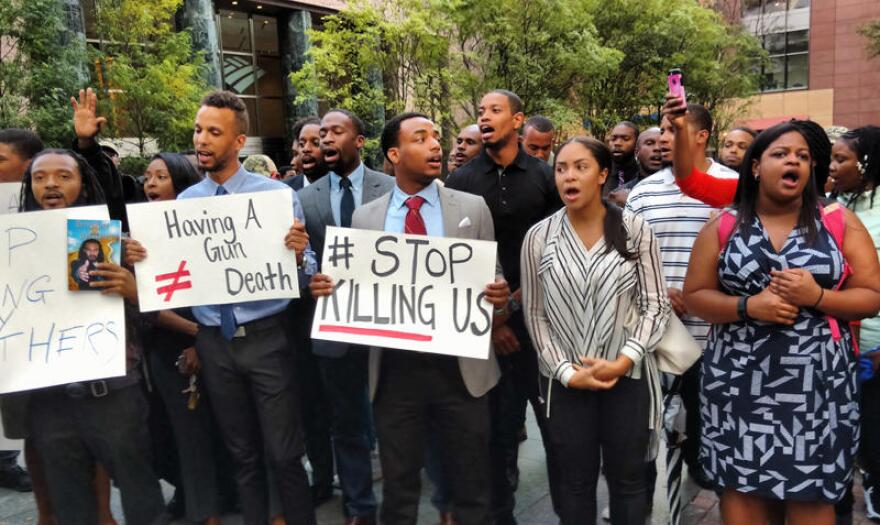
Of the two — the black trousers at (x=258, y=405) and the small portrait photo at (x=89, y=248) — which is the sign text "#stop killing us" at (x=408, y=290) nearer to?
the black trousers at (x=258, y=405)

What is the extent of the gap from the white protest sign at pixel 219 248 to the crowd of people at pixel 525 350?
8 centimetres

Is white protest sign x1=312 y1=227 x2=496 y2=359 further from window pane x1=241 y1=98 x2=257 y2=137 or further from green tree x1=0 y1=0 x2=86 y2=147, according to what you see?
window pane x1=241 y1=98 x2=257 y2=137

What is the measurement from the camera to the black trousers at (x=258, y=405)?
3467mm

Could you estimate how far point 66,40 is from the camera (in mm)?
14219

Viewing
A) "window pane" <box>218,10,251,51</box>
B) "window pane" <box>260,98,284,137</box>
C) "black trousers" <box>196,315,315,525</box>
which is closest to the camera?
"black trousers" <box>196,315,315,525</box>

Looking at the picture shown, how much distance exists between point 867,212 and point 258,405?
3.41 m

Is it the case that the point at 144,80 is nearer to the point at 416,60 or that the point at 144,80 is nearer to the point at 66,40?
the point at 66,40

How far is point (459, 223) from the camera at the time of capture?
3.36 metres

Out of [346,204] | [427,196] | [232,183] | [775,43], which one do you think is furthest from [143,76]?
[775,43]

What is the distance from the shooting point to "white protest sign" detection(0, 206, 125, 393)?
10.4 ft

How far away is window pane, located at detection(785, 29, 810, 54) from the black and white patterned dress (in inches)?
1871

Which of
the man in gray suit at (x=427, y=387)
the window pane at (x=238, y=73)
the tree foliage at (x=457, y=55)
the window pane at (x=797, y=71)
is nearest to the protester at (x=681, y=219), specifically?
the man in gray suit at (x=427, y=387)

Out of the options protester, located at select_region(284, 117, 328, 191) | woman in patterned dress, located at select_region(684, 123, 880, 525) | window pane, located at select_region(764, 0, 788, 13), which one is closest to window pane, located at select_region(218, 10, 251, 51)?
protester, located at select_region(284, 117, 328, 191)

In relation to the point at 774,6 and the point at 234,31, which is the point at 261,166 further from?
the point at 774,6
